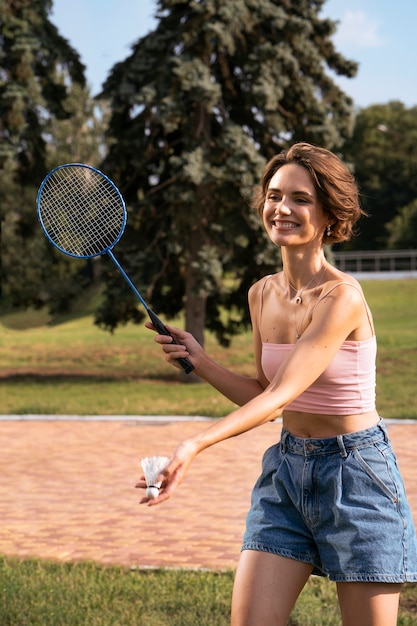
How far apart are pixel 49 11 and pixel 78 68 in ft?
4.54

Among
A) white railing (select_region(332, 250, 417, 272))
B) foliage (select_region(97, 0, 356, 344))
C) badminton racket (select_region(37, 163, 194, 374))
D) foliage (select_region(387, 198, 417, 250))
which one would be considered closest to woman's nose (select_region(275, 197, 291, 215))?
badminton racket (select_region(37, 163, 194, 374))

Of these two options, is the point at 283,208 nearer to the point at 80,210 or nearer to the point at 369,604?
the point at 369,604

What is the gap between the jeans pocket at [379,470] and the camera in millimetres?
3295

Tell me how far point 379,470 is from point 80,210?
2.08 m

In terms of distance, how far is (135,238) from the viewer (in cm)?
2198

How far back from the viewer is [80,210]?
478cm

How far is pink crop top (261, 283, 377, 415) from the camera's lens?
3.33 metres

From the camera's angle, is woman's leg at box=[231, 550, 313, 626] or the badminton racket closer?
woman's leg at box=[231, 550, 313, 626]

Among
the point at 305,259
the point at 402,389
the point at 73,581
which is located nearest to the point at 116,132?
the point at 402,389

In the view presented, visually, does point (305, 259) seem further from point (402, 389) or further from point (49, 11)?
point (49, 11)

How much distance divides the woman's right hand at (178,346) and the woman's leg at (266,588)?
0.70 m

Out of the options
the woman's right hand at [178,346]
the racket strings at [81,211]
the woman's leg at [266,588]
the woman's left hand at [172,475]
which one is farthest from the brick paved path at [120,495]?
the woman's left hand at [172,475]

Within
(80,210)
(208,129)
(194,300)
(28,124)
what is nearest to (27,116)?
(28,124)

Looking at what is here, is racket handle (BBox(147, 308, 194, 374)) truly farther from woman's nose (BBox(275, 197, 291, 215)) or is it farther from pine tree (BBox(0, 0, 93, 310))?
pine tree (BBox(0, 0, 93, 310))
